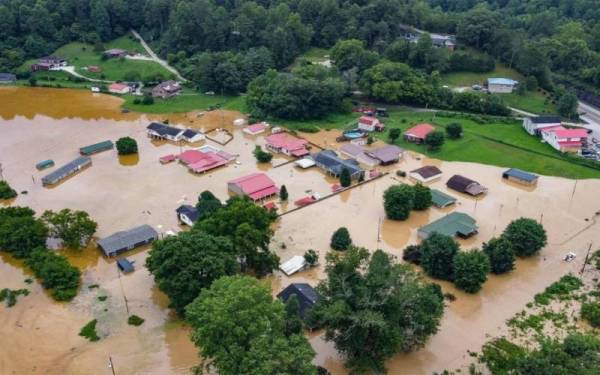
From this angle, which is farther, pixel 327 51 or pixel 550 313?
pixel 327 51

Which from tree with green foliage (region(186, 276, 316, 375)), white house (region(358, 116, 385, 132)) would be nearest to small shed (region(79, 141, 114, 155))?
white house (region(358, 116, 385, 132))

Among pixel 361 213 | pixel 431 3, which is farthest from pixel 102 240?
pixel 431 3

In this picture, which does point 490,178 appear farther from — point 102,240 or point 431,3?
point 431,3

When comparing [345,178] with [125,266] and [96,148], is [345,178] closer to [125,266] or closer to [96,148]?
[125,266]

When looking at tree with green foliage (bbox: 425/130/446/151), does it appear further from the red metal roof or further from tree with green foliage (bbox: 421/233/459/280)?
tree with green foliage (bbox: 421/233/459/280)

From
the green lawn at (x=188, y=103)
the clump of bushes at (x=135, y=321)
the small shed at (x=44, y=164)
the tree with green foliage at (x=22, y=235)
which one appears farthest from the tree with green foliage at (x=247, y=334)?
the green lawn at (x=188, y=103)
